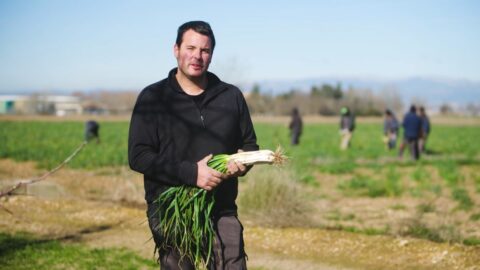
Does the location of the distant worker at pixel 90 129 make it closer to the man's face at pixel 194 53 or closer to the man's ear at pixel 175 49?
the man's ear at pixel 175 49

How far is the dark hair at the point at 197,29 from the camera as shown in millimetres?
3998

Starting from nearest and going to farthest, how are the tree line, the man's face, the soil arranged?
the man's face < the soil < the tree line

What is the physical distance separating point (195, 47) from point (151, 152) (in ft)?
2.45

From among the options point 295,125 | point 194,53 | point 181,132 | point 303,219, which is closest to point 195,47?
point 194,53

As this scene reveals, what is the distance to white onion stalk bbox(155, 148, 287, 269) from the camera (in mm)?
4059

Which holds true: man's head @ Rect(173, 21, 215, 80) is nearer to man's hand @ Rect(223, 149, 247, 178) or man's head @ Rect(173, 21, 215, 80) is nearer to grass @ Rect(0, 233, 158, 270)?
man's hand @ Rect(223, 149, 247, 178)

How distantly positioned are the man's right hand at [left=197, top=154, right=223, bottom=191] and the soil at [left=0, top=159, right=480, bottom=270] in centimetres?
321

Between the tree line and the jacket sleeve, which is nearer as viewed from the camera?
the jacket sleeve

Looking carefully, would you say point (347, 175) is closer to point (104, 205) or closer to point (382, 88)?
point (104, 205)

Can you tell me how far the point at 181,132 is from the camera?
13.2 ft

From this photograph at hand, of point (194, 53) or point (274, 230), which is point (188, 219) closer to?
point (194, 53)

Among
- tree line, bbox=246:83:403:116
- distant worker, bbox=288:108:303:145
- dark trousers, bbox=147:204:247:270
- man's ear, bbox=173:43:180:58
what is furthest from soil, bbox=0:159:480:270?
tree line, bbox=246:83:403:116

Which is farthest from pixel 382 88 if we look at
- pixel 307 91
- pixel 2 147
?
pixel 2 147

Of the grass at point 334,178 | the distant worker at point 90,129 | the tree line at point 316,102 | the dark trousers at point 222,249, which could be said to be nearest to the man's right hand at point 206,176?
the dark trousers at point 222,249
